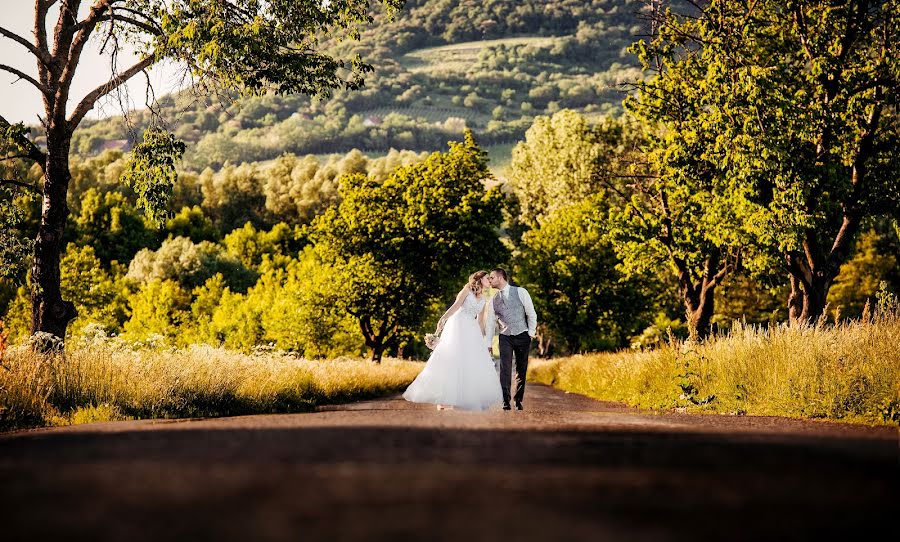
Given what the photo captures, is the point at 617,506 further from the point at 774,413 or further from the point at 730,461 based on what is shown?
the point at 774,413

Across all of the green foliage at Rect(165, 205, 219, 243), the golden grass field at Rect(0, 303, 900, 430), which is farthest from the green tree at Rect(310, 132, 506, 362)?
the green foliage at Rect(165, 205, 219, 243)

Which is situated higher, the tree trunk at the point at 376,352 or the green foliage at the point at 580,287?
the green foliage at the point at 580,287

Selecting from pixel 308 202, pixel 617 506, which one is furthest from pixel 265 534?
pixel 308 202

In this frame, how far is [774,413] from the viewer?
1415 cm

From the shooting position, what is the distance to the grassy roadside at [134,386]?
1255 centimetres

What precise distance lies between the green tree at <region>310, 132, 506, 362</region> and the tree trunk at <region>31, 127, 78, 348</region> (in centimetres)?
2410

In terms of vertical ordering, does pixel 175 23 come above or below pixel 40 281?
above

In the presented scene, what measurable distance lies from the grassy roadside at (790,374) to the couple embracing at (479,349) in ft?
12.0

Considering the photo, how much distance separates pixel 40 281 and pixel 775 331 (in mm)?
13692

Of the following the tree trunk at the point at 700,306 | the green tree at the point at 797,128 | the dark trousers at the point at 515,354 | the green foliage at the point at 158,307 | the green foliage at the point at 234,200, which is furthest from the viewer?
the green foliage at the point at 234,200

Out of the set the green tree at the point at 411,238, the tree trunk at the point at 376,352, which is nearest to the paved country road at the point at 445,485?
the green tree at the point at 411,238

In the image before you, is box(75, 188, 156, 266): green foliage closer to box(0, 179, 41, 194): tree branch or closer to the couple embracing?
box(0, 179, 41, 194): tree branch

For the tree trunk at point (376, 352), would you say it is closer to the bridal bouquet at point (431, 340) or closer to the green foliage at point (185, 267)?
the bridal bouquet at point (431, 340)

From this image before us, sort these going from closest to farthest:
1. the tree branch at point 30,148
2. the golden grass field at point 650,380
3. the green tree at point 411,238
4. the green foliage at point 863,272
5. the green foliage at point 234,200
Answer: the golden grass field at point 650,380
the tree branch at point 30,148
the green tree at point 411,238
the green foliage at point 863,272
the green foliage at point 234,200
